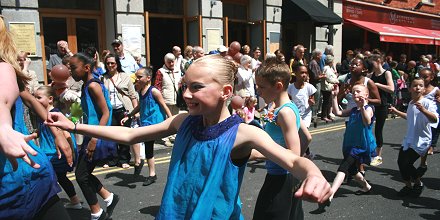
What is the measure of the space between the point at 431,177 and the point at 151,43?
325 inches

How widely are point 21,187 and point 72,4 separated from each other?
8.76 meters

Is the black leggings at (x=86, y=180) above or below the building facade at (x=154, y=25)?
below

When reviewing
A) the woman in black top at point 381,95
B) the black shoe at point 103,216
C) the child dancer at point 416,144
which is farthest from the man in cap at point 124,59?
the child dancer at point 416,144

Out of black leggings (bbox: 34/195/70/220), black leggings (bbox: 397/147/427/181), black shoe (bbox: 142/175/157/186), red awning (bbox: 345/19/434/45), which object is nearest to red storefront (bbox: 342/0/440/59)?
red awning (bbox: 345/19/434/45)

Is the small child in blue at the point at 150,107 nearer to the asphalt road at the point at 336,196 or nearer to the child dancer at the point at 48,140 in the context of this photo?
the asphalt road at the point at 336,196

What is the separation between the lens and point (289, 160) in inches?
72.2

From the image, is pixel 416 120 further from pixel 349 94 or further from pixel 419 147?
pixel 349 94

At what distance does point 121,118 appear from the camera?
6426 millimetres

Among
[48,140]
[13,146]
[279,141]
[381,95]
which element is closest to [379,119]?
[381,95]

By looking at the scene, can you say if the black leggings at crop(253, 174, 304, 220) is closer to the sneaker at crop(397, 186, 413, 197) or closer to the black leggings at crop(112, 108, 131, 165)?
the sneaker at crop(397, 186, 413, 197)

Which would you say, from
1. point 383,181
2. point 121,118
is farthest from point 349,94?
point 121,118

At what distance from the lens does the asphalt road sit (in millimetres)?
4684

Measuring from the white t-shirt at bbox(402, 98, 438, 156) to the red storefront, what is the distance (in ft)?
42.3

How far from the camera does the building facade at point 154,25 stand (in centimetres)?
906
